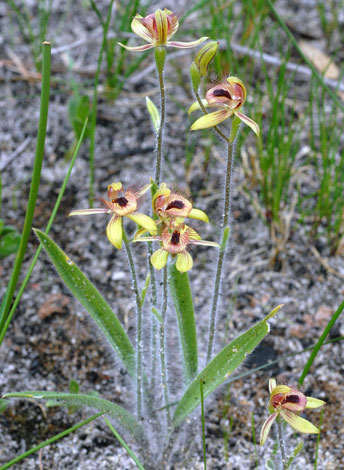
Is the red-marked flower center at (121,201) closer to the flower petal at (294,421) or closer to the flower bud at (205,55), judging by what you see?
the flower bud at (205,55)

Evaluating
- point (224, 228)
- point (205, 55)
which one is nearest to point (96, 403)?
point (224, 228)

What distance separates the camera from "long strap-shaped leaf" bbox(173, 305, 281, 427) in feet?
5.97

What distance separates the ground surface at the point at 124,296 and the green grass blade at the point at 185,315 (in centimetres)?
18

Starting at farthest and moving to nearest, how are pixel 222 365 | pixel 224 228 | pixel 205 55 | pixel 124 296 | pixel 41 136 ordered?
1. pixel 124 296
2. pixel 222 365
3. pixel 224 228
4. pixel 205 55
5. pixel 41 136

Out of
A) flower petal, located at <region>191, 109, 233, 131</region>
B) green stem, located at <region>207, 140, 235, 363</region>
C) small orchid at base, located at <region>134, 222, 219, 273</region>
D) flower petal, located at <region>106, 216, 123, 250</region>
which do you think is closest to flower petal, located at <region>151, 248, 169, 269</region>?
small orchid at base, located at <region>134, 222, 219, 273</region>

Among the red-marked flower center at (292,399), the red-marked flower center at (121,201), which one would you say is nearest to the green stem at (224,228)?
the red-marked flower center at (121,201)

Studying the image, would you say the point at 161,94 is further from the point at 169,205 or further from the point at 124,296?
the point at 124,296

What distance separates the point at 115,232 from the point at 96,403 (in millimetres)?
614

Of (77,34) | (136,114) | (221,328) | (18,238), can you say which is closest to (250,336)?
(221,328)

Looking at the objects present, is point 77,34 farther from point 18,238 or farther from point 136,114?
point 18,238

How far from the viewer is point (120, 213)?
158cm

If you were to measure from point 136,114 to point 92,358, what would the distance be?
1.64 m

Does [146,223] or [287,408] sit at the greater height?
[146,223]

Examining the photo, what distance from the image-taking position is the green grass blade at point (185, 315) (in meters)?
2.03
